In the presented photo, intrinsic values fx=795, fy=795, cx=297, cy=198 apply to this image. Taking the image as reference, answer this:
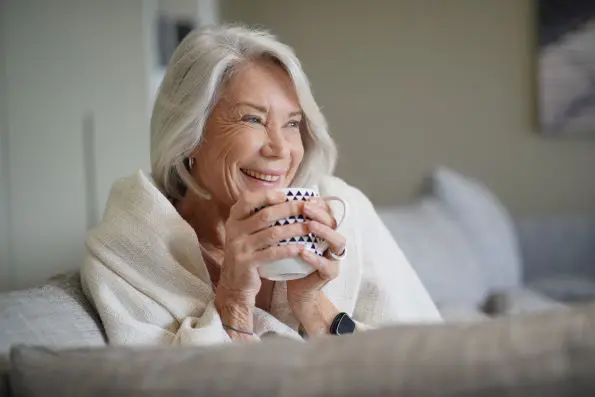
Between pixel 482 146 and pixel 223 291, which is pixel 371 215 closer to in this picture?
pixel 223 291

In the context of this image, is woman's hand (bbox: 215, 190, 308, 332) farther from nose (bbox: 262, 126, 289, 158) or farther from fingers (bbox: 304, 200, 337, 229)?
nose (bbox: 262, 126, 289, 158)

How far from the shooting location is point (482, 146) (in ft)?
13.0

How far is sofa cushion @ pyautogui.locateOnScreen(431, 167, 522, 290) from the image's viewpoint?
9.97 ft

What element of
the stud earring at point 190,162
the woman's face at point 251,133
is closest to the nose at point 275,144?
the woman's face at point 251,133

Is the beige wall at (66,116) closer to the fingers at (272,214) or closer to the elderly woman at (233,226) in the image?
the elderly woman at (233,226)

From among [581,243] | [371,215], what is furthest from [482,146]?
[371,215]

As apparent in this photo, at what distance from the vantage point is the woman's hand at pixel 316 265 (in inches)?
42.2

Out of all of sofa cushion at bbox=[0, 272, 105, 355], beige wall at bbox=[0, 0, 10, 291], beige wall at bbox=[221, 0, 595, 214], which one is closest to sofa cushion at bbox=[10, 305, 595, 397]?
sofa cushion at bbox=[0, 272, 105, 355]

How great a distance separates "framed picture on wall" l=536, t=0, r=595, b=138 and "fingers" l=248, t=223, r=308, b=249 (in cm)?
308

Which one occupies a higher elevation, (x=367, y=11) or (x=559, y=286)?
(x=367, y=11)

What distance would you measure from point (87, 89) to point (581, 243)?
2.26 metres

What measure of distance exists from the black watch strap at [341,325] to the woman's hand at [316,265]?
20 millimetres

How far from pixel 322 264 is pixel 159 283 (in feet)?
0.86

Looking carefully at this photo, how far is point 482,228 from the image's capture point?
3.09 metres
